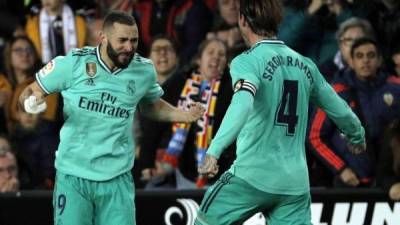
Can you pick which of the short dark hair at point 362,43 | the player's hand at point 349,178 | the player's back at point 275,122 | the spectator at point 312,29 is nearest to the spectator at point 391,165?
the player's hand at point 349,178

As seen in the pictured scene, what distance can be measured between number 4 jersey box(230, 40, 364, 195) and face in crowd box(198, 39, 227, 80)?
128 inches

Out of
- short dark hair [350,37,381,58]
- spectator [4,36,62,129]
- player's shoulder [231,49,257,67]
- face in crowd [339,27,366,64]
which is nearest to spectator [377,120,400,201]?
short dark hair [350,37,381,58]

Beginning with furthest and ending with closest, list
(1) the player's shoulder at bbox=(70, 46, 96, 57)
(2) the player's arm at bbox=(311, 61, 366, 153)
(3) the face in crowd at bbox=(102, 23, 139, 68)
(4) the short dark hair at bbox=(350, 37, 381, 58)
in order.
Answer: (4) the short dark hair at bbox=(350, 37, 381, 58), (1) the player's shoulder at bbox=(70, 46, 96, 57), (3) the face in crowd at bbox=(102, 23, 139, 68), (2) the player's arm at bbox=(311, 61, 366, 153)

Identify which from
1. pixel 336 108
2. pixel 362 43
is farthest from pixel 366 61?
pixel 336 108

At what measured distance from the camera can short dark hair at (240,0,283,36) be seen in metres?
6.98

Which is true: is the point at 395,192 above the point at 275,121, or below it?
below

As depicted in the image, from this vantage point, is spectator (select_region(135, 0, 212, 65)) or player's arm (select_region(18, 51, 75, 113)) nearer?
player's arm (select_region(18, 51, 75, 113))

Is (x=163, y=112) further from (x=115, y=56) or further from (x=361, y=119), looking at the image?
(x=361, y=119)

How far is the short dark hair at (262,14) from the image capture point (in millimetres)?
6980

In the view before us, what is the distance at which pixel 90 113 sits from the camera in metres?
7.68

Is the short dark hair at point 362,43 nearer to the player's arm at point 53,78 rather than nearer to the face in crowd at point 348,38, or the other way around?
the face in crowd at point 348,38

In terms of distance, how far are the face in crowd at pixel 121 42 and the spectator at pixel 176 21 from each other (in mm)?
3870

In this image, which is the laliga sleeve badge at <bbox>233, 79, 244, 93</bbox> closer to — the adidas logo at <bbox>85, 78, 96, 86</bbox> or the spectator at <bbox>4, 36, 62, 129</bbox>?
the adidas logo at <bbox>85, 78, 96, 86</bbox>

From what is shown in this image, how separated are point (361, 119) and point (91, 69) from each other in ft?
9.85
